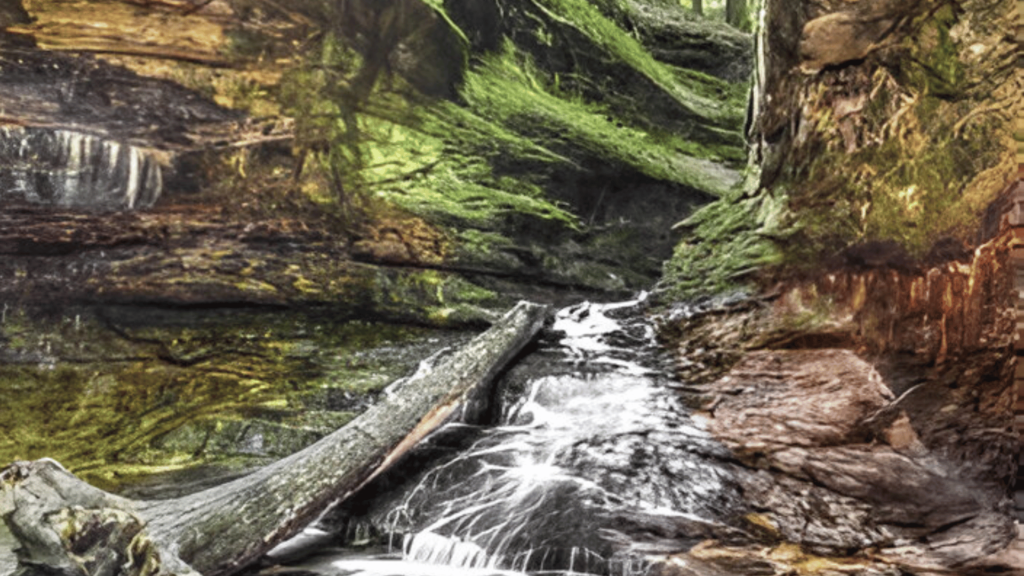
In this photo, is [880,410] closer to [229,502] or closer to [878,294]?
[878,294]

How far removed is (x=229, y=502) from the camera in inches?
210

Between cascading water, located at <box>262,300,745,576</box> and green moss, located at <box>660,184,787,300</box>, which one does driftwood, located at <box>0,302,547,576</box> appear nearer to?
cascading water, located at <box>262,300,745,576</box>

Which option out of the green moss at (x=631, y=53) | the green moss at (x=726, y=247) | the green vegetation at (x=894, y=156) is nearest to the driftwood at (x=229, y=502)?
the green moss at (x=726, y=247)

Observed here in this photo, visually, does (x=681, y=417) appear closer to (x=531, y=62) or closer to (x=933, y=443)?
(x=933, y=443)

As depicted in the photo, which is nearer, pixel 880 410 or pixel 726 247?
pixel 880 410

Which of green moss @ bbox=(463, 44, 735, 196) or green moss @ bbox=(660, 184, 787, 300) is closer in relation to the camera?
green moss @ bbox=(660, 184, 787, 300)

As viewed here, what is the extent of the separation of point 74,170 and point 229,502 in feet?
14.3

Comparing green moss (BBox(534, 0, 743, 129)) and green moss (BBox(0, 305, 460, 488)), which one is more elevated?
green moss (BBox(534, 0, 743, 129))

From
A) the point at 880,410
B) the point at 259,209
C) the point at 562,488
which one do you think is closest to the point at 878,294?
the point at 880,410

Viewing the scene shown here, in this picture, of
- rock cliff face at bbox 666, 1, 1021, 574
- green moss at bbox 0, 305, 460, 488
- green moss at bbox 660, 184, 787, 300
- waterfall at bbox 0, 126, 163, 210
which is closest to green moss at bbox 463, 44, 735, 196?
green moss at bbox 660, 184, 787, 300

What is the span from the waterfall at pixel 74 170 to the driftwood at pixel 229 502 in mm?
3595

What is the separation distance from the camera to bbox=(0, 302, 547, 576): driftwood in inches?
164

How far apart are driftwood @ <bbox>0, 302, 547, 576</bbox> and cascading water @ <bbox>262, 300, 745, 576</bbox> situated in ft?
0.94

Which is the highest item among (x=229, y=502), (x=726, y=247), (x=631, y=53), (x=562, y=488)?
(x=631, y=53)
